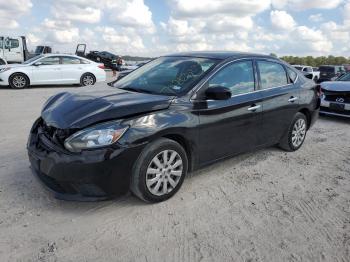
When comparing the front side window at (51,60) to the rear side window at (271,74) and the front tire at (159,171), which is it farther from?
the front tire at (159,171)

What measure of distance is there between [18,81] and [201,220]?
1210 centimetres

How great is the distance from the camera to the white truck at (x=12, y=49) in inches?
725

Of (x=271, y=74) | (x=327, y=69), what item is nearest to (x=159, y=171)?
(x=271, y=74)

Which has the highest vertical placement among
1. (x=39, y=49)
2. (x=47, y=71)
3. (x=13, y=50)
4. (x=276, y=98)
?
(x=39, y=49)

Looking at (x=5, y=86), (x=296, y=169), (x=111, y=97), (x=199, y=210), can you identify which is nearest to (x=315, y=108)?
(x=296, y=169)

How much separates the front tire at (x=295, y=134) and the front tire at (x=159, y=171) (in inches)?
93.5

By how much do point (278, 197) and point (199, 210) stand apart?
3.35 feet

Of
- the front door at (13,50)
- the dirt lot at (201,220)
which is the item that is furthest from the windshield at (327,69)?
the dirt lot at (201,220)

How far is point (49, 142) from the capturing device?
345 centimetres

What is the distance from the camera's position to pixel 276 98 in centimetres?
496

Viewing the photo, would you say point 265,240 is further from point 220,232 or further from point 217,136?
point 217,136

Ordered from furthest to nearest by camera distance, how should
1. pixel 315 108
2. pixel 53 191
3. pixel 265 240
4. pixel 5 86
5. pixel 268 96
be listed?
pixel 5 86
pixel 315 108
pixel 268 96
pixel 53 191
pixel 265 240

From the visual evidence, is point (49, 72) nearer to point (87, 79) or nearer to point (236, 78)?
point (87, 79)

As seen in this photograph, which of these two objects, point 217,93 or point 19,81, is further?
point 19,81
